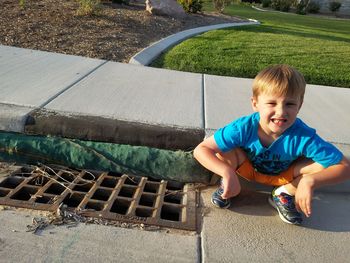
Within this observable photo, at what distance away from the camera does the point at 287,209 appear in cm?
271

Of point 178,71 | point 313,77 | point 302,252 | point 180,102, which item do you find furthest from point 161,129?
point 313,77

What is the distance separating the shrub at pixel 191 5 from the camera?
12930 millimetres

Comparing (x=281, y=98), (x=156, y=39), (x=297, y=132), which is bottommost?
(x=156, y=39)

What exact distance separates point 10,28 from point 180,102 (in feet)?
14.0

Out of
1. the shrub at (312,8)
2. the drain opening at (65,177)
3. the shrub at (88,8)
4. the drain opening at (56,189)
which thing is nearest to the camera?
the drain opening at (56,189)

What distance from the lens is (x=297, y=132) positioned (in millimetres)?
2799

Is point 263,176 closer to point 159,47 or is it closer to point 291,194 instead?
point 291,194

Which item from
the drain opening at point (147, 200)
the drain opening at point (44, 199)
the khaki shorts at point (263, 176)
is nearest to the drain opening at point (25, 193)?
the drain opening at point (44, 199)

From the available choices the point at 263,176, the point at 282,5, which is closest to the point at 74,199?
the point at 263,176

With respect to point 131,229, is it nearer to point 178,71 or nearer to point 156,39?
point 178,71

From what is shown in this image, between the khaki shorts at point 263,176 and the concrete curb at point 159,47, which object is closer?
the khaki shorts at point 263,176

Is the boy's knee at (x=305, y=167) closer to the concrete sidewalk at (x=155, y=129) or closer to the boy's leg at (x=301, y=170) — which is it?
the boy's leg at (x=301, y=170)

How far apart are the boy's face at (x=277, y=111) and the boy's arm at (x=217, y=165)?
36 centimetres

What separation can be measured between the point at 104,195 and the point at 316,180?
134 cm
